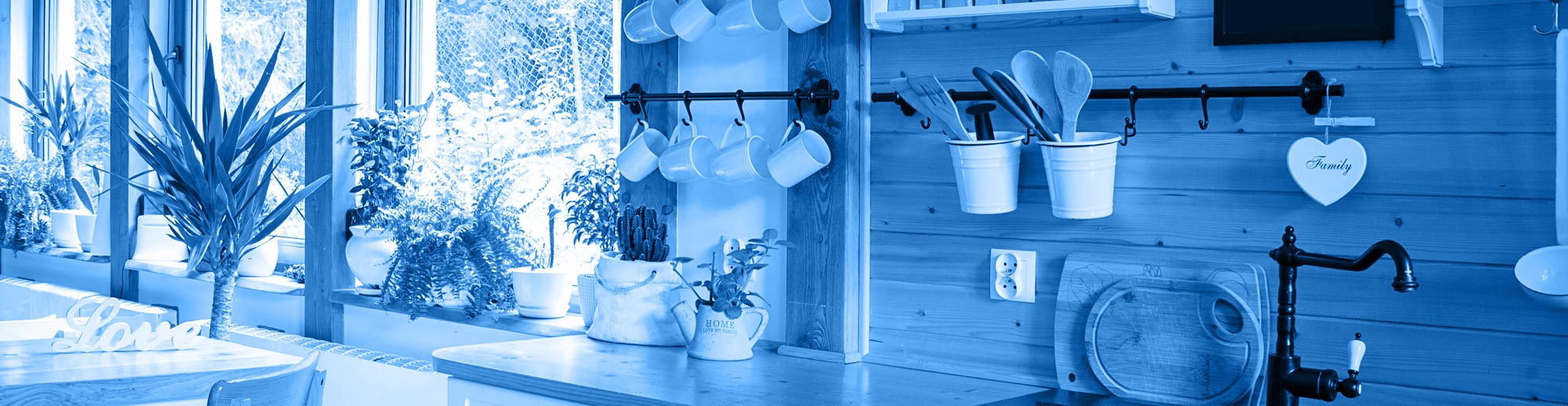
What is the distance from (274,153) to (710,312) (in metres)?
2.21

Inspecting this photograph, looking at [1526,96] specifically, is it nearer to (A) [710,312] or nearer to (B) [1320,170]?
(B) [1320,170]

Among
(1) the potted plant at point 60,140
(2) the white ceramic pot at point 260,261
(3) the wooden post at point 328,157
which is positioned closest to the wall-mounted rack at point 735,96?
(3) the wooden post at point 328,157

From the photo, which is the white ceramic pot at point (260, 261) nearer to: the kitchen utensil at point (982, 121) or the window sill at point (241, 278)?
the window sill at point (241, 278)

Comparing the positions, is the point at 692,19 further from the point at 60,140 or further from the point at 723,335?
the point at 60,140

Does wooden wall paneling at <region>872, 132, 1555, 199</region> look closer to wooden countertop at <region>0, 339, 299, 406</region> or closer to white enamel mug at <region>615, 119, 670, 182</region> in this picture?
white enamel mug at <region>615, 119, 670, 182</region>

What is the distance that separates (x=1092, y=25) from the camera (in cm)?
207

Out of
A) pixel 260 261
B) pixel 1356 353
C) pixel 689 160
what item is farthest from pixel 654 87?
pixel 260 261

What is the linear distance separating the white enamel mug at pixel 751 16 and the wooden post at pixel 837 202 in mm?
51

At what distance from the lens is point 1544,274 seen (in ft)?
5.42

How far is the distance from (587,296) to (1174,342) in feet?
4.40

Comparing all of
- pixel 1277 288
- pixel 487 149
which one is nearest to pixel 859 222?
pixel 1277 288

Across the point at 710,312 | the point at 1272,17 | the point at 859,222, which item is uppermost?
the point at 1272,17

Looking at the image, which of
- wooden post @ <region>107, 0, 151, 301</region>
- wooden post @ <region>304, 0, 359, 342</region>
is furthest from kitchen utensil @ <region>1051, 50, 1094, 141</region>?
wooden post @ <region>107, 0, 151, 301</region>

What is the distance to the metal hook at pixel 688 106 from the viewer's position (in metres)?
2.54
